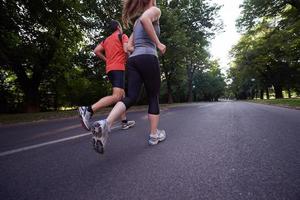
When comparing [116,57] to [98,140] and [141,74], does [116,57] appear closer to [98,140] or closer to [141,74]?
[141,74]

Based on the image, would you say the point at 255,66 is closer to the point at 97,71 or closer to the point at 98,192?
the point at 97,71

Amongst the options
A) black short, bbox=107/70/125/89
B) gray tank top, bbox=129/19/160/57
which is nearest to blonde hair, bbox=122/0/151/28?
gray tank top, bbox=129/19/160/57

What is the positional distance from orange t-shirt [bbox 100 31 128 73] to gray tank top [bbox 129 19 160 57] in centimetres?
120

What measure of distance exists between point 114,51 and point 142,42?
1.43 meters

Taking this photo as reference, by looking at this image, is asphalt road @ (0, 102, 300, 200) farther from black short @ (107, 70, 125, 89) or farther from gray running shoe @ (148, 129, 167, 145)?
black short @ (107, 70, 125, 89)

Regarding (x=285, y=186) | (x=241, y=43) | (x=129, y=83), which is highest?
(x=241, y=43)

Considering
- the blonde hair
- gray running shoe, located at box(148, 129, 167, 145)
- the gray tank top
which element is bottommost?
gray running shoe, located at box(148, 129, 167, 145)

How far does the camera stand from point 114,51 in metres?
4.48

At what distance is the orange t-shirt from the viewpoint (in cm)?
440

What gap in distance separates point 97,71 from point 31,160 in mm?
19403

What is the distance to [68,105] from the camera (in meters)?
33.9

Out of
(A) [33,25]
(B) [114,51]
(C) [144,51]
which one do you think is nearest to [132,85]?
(C) [144,51]

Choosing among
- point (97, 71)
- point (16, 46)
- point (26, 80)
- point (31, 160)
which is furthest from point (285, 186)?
point (97, 71)

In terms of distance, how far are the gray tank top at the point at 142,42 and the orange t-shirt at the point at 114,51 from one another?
1200mm
